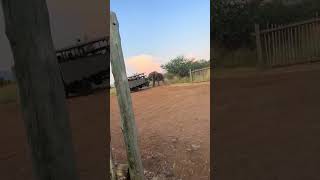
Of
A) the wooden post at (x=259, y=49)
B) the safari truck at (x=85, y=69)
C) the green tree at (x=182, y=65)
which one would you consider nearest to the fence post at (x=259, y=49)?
the wooden post at (x=259, y=49)

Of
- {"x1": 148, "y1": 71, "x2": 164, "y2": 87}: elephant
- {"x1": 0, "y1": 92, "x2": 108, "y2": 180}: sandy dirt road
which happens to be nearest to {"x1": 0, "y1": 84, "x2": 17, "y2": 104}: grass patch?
{"x1": 0, "y1": 92, "x2": 108, "y2": 180}: sandy dirt road

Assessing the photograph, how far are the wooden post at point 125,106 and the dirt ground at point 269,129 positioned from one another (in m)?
1.12

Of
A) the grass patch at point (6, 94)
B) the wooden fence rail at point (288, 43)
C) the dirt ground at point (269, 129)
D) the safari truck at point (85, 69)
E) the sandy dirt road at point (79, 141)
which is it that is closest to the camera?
the dirt ground at point (269, 129)

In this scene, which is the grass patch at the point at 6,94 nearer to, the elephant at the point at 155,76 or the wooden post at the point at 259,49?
the elephant at the point at 155,76

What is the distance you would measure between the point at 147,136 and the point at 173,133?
41 centimetres

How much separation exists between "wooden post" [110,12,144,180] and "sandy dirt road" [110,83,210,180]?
1432 mm

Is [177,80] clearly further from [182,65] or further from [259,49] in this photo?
[259,49]

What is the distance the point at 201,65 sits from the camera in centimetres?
1628

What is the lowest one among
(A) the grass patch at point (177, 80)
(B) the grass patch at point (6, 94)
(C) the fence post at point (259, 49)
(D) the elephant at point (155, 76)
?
(B) the grass patch at point (6, 94)

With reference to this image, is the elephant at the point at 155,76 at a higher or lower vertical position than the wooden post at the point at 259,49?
lower

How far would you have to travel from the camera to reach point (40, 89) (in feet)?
7.26

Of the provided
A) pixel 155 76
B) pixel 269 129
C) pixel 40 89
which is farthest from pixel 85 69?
pixel 40 89

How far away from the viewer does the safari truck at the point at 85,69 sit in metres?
13.7

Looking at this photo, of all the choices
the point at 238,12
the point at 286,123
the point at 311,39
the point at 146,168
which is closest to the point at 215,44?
the point at 238,12
